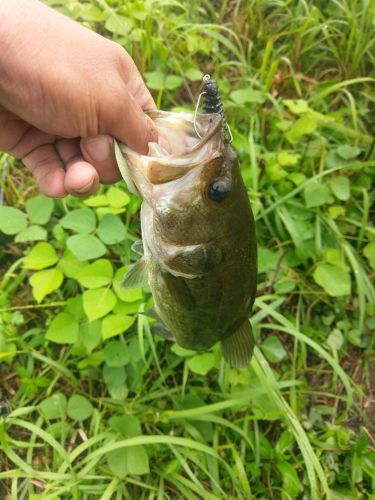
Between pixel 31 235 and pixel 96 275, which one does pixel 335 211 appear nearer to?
pixel 96 275

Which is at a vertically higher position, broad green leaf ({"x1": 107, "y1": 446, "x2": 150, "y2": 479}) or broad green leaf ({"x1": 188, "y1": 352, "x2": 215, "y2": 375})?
broad green leaf ({"x1": 188, "y1": 352, "x2": 215, "y2": 375})

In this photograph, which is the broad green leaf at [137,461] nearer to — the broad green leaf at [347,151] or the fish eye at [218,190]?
the fish eye at [218,190]

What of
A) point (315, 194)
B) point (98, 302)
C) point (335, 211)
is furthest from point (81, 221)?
point (335, 211)

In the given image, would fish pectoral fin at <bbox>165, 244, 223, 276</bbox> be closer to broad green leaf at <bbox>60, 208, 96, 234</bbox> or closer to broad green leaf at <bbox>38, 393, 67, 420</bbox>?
broad green leaf at <bbox>60, 208, 96, 234</bbox>

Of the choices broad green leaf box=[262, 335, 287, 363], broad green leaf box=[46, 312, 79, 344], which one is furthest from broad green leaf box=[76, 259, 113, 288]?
broad green leaf box=[262, 335, 287, 363]

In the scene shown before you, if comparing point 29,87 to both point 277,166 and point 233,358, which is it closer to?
point 233,358

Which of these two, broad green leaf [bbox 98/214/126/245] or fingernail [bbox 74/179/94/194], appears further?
broad green leaf [bbox 98/214/126/245]

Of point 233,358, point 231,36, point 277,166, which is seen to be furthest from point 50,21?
point 231,36
